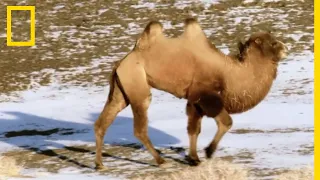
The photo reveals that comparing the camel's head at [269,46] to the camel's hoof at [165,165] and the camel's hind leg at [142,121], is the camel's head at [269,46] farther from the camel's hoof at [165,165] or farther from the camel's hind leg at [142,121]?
the camel's hoof at [165,165]

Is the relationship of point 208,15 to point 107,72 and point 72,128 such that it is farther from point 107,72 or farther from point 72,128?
point 72,128

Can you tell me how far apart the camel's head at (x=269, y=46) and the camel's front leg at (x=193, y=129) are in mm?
1343

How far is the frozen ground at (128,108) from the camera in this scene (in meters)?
12.3

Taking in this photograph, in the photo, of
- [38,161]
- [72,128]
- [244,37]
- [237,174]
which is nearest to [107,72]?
[244,37]

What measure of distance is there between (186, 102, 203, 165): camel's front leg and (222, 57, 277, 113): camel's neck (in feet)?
2.08

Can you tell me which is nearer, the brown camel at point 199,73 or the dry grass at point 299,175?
the dry grass at point 299,175

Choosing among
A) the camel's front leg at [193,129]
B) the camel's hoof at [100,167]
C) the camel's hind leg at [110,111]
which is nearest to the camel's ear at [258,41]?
the camel's front leg at [193,129]

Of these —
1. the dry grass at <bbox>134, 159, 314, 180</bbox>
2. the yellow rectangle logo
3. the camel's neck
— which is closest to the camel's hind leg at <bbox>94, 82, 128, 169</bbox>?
the camel's neck

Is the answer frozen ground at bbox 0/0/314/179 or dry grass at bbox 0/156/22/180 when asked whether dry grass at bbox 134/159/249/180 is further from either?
dry grass at bbox 0/156/22/180

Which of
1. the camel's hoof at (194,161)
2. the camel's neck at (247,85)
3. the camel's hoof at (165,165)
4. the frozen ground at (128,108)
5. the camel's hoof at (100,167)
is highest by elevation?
the camel's neck at (247,85)

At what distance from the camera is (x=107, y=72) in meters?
25.6

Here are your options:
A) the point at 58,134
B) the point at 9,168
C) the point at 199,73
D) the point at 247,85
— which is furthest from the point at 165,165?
the point at 58,134

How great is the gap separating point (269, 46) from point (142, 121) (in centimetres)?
224

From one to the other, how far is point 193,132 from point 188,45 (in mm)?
1448
